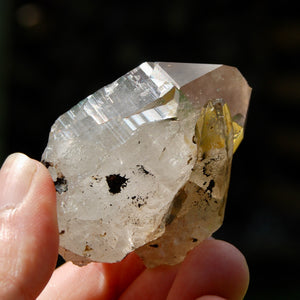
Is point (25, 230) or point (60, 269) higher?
point (25, 230)

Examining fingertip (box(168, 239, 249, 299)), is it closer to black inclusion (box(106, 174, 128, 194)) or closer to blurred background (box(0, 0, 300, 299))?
black inclusion (box(106, 174, 128, 194))

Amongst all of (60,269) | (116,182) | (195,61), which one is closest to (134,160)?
(116,182)

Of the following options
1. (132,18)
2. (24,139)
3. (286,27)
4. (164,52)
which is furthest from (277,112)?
(24,139)

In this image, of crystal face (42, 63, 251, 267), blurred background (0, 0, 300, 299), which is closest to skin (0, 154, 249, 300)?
crystal face (42, 63, 251, 267)

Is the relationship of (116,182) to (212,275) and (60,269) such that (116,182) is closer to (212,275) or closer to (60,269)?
(212,275)

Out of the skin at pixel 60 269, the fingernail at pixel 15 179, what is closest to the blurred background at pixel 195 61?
the skin at pixel 60 269

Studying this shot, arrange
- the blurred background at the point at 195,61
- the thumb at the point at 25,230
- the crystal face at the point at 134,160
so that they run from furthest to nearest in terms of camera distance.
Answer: the blurred background at the point at 195,61 < the crystal face at the point at 134,160 < the thumb at the point at 25,230

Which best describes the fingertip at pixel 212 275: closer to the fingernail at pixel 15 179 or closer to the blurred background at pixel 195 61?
the fingernail at pixel 15 179
